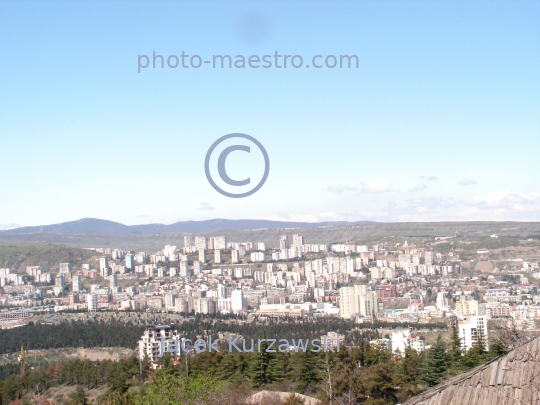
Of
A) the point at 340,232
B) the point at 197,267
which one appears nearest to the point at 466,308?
the point at 197,267

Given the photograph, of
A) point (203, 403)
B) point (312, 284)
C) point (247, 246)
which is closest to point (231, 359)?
point (203, 403)

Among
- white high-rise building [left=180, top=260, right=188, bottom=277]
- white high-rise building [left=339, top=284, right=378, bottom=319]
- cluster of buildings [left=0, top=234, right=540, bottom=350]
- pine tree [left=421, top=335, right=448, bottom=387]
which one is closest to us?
pine tree [left=421, top=335, right=448, bottom=387]

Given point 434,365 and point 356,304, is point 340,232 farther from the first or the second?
point 434,365

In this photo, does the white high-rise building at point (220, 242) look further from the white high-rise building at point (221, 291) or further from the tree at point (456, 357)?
the tree at point (456, 357)

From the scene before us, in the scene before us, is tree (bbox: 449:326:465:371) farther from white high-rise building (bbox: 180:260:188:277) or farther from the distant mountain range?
the distant mountain range

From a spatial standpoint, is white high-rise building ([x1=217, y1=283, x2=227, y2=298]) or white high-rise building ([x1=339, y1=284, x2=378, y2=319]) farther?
white high-rise building ([x1=217, y1=283, x2=227, y2=298])

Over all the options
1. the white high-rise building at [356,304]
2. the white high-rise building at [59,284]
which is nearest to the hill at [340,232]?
the white high-rise building at [59,284]

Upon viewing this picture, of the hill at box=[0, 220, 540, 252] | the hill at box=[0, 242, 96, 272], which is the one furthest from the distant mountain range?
the hill at box=[0, 242, 96, 272]

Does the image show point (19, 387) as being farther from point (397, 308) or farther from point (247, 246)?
point (247, 246)
